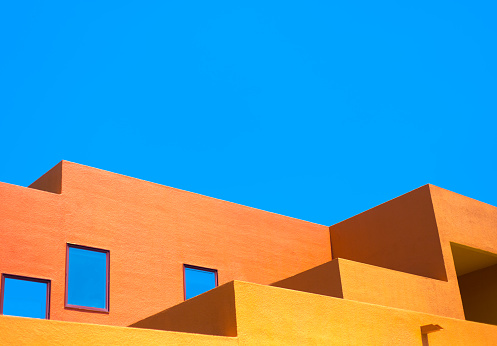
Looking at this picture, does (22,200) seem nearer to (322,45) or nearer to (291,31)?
(291,31)

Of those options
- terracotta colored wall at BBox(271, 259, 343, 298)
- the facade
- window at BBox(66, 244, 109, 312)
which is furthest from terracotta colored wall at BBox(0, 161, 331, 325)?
terracotta colored wall at BBox(271, 259, 343, 298)

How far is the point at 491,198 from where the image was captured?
98250 millimetres

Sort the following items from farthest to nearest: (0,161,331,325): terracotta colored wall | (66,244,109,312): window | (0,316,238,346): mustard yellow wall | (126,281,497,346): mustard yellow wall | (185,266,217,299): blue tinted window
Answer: (185,266,217,299): blue tinted window → (66,244,109,312): window → (0,161,331,325): terracotta colored wall → (126,281,497,346): mustard yellow wall → (0,316,238,346): mustard yellow wall

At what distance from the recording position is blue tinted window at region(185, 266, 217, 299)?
15250 mm

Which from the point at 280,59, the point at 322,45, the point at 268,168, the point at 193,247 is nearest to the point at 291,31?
the point at 322,45

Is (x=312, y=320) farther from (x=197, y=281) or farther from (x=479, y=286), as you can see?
(x=479, y=286)

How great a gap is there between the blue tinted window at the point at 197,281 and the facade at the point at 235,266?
0.03 m

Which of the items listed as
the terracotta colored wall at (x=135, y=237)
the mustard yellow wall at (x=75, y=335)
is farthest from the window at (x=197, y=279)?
the mustard yellow wall at (x=75, y=335)

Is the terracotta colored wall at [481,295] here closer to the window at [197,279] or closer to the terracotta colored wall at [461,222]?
the terracotta colored wall at [461,222]

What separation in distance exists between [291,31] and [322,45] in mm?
8381

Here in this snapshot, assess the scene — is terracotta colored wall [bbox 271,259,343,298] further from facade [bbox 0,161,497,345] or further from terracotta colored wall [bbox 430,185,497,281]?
terracotta colored wall [bbox 430,185,497,281]

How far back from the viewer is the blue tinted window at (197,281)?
1525 centimetres

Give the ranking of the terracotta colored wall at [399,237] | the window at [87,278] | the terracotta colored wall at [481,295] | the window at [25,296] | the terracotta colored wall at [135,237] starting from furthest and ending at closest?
the terracotta colored wall at [481,295] < the terracotta colored wall at [399,237] < the window at [87,278] < the terracotta colored wall at [135,237] < the window at [25,296]

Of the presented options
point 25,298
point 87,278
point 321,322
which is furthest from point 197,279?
point 321,322
